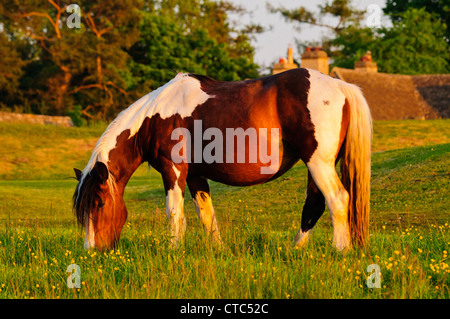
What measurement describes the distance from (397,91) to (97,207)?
41082 millimetres

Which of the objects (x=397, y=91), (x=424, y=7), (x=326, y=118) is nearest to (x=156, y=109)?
(x=326, y=118)

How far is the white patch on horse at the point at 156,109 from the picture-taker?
8.60 m

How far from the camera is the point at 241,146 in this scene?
27.5 ft

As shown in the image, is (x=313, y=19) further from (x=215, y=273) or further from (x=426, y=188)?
(x=215, y=273)

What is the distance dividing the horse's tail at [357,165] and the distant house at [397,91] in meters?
34.9

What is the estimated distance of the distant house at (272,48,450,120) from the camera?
43812 millimetres

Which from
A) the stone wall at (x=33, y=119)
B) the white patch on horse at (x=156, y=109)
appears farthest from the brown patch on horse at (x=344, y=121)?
the stone wall at (x=33, y=119)

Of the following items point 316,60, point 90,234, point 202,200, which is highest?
point 316,60

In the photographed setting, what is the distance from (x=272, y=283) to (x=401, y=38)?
58556 millimetres

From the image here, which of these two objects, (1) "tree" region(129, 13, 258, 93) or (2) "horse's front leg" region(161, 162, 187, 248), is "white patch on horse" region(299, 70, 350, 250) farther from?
(1) "tree" region(129, 13, 258, 93)

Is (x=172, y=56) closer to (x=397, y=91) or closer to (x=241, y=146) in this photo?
(x=397, y=91)

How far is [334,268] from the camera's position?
22.8 ft

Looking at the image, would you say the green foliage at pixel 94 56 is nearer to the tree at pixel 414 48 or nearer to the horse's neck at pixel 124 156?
the tree at pixel 414 48
